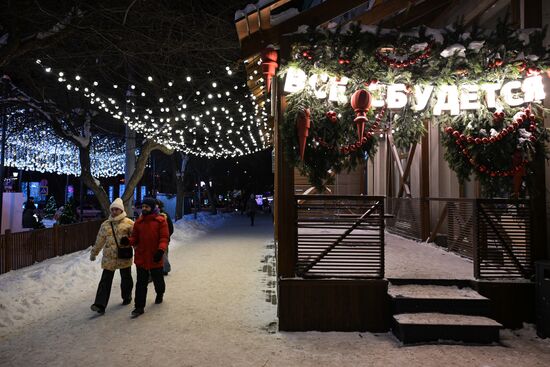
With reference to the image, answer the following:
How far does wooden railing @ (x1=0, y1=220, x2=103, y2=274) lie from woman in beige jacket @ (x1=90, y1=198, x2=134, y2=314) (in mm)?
Answer: 4105

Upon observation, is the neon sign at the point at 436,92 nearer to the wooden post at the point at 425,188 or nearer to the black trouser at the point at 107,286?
the black trouser at the point at 107,286

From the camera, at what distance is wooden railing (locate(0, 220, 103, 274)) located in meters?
9.51

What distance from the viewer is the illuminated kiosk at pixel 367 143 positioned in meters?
5.84

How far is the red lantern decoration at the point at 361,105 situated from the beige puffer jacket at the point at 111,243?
3999mm

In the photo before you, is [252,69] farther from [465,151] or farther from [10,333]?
[10,333]

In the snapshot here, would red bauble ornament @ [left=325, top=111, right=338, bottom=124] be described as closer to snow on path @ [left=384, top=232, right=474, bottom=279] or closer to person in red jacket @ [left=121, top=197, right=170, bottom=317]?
snow on path @ [left=384, top=232, right=474, bottom=279]

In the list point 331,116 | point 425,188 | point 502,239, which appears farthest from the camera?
point 425,188

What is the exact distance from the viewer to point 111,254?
6.69m

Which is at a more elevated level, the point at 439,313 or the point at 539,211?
the point at 539,211

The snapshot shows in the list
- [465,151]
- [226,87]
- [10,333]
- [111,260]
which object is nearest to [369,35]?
[465,151]

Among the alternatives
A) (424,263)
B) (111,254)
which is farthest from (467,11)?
(111,254)

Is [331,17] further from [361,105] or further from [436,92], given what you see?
[436,92]

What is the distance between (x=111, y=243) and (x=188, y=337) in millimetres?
2224

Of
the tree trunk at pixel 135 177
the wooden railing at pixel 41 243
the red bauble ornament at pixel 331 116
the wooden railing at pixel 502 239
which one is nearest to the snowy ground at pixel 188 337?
the wooden railing at pixel 502 239
